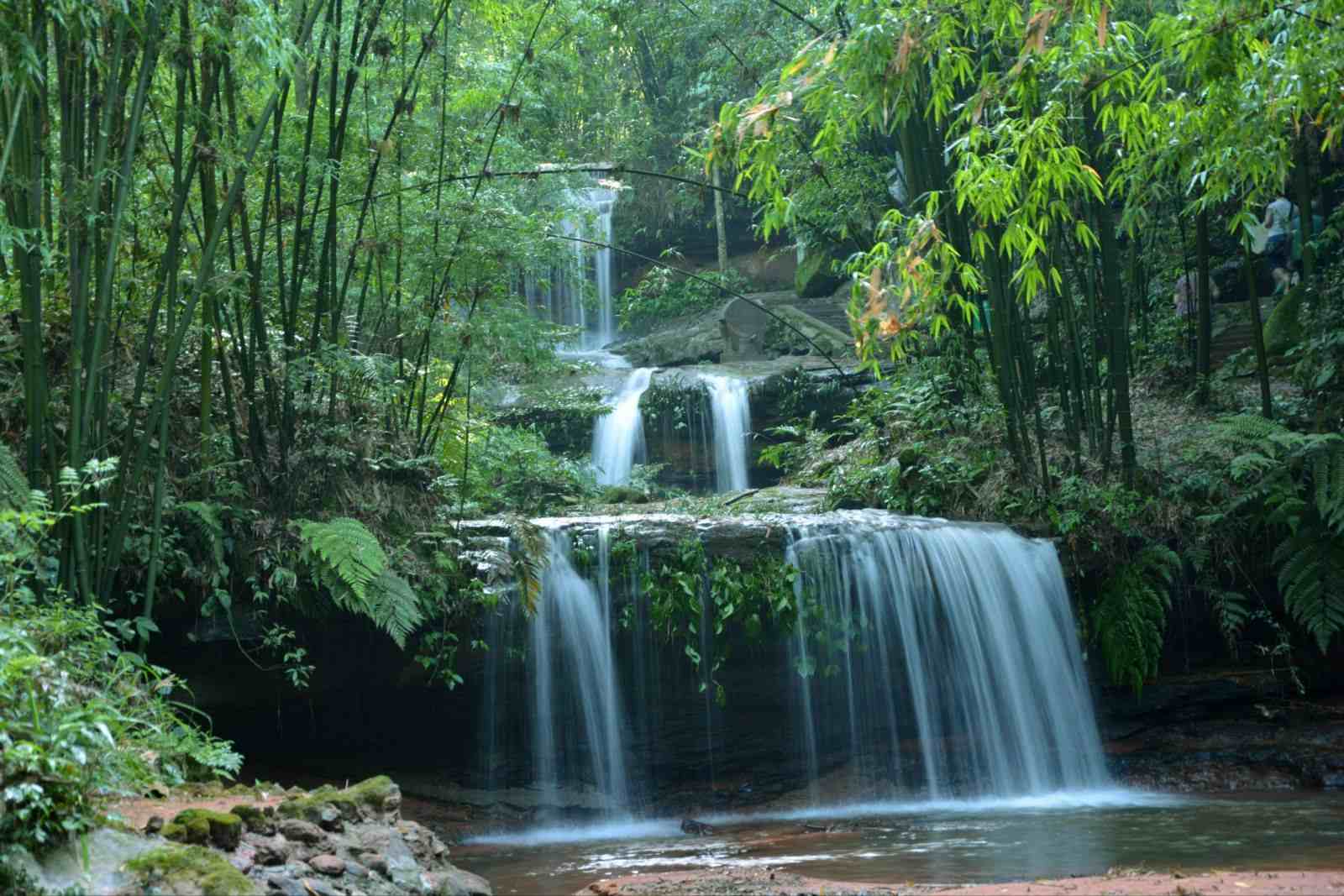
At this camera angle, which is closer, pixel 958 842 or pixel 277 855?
pixel 277 855

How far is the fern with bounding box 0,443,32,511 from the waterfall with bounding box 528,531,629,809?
3120 millimetres

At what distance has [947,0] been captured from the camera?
17.4 ft

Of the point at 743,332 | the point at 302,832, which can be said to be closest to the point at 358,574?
the point at 302,832

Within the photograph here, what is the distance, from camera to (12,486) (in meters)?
4.75

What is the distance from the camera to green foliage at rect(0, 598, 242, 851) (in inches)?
118

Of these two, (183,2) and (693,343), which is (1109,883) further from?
(693,343)

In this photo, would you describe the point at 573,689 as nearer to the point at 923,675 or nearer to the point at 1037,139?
the point at 923,675

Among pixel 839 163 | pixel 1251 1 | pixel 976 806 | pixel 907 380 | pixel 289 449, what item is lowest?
A: pixel 976 806

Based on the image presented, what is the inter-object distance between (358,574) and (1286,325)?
8.45 metres

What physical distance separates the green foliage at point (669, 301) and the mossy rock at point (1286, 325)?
8828 mm

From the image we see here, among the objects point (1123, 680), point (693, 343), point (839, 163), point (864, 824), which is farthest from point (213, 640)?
point (693, 343)

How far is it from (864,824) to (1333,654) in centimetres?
385

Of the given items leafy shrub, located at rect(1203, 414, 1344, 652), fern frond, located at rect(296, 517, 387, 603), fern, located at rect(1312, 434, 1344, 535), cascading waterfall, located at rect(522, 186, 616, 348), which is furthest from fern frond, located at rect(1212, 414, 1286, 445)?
cascading waterfall, located at rect(522, 186, 616, 348)

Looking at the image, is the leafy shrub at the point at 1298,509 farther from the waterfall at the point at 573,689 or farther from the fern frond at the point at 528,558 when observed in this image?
the fern frond at the point at 528,558
